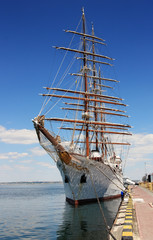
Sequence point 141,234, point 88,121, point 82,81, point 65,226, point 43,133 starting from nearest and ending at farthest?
point 141,234 < point 65,226 < point 43,133 < point 88,121 < point 82,81

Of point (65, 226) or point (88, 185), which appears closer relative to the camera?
point (65, 226)

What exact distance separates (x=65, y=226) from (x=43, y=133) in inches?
332

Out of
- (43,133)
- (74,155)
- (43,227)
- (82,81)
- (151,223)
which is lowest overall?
(43,227)

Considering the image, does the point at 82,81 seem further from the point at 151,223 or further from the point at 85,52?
the point at 151,223

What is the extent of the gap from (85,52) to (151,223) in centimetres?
2787

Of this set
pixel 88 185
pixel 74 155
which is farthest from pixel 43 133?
pixel 88 185

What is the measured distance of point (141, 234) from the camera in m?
8.90

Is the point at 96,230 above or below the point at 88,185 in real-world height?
below

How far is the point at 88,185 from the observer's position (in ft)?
86.3

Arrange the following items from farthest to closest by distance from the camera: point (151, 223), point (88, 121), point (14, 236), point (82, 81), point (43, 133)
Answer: point (82, 81) → point (88, 121) → point (43, 133) → point (14, 236) → point (151, 223)

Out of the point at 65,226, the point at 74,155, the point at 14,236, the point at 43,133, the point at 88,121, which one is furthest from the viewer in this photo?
the point at 88,121

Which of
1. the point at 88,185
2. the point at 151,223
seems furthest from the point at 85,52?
the point at 151,223

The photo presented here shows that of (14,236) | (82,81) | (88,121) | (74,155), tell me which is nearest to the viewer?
(14,236)

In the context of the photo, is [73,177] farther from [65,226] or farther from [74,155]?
[65,226]
